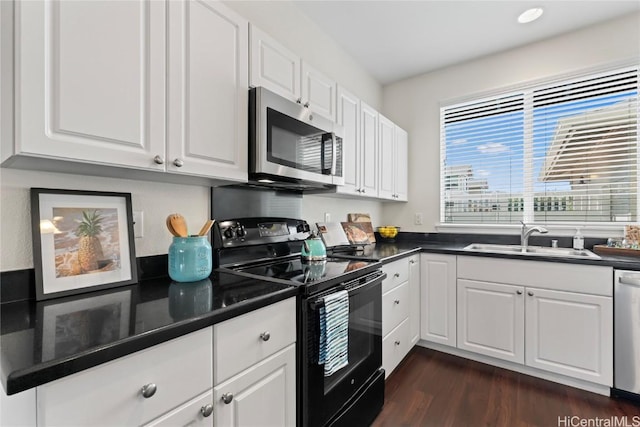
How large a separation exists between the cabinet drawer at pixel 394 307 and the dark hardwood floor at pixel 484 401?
0.41 metres

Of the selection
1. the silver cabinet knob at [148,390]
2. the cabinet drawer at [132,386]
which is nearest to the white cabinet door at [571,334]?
the cabinet drawer at [132,386]

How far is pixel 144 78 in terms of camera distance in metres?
1.06

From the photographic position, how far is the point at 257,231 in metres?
1.77

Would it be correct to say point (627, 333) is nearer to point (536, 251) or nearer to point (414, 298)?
point (536, 251)

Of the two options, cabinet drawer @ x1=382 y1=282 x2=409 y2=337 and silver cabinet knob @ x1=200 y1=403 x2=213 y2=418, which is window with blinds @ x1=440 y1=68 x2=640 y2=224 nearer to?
cabinet drawer @ x1=382 y1=282 x2=409 y2=337

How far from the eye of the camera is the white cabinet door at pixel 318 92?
1808mm

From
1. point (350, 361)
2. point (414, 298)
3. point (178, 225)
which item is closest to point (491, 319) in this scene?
point (414, 298)

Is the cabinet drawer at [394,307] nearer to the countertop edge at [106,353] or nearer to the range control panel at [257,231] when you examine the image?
the range control panel at [257,231]

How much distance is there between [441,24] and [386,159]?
1126 millimetres

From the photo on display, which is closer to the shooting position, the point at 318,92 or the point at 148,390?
the point at 148,390

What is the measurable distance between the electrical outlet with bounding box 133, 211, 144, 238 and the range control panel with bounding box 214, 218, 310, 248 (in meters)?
0.35

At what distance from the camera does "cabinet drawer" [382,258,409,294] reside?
202cm

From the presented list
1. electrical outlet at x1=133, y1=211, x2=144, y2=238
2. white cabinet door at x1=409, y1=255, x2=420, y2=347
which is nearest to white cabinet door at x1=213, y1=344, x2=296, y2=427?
electrical outlet at x1=133, y1=211, x2=144, y2=238

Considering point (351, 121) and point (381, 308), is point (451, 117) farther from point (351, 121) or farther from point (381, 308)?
point (381, 308)
